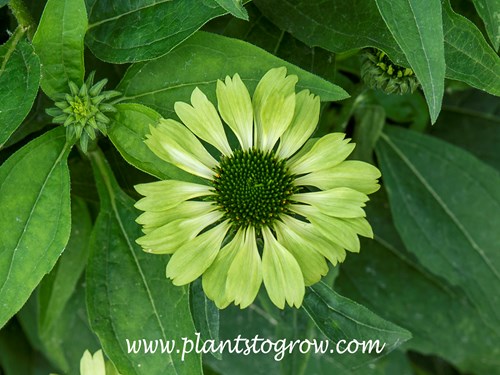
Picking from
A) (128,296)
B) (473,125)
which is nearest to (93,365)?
(128,296)

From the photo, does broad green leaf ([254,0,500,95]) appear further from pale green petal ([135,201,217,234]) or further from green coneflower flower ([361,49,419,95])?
pale green petal ([135,201,217,234])

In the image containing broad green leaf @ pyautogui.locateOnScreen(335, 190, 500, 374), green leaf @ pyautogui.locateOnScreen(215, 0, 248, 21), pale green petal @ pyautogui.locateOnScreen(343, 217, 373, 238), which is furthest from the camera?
broad green leaf @ pyautogui.locateOnScreen(335, 190, 500, 374)

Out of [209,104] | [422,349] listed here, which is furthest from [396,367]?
[209,104]

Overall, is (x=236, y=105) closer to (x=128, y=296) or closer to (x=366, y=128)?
(x=128, y=296)

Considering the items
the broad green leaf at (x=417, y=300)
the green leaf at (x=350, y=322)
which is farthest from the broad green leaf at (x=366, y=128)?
the green leaf at (x=350, y=322)

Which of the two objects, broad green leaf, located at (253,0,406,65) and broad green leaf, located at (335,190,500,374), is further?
broad green leaf, located at (335,190,500,374)

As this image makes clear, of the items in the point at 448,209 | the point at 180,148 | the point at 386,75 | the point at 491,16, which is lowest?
the point at 448,209

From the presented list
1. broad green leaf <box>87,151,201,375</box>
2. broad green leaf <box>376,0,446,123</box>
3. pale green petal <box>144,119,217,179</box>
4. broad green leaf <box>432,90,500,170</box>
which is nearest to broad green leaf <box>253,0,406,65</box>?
broad green leaf <box>376,0,446,123</box>
